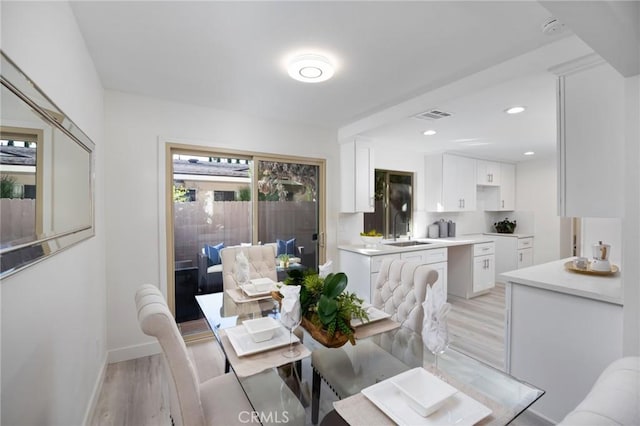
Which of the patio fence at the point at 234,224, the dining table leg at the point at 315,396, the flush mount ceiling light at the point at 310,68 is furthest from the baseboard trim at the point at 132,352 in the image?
the flush mount ceiling light at the point at 310,68

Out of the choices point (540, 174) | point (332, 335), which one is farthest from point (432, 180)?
point (332, 335)

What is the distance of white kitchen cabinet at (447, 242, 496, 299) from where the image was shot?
448 cm

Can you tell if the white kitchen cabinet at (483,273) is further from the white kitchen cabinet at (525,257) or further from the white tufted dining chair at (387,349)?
the white tufted dining chair at (387,349)

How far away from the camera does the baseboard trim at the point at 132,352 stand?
2.63 m

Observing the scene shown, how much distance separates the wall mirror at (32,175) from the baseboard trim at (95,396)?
1166 mm

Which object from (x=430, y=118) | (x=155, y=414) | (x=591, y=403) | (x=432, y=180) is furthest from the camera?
(x=432, y=180)

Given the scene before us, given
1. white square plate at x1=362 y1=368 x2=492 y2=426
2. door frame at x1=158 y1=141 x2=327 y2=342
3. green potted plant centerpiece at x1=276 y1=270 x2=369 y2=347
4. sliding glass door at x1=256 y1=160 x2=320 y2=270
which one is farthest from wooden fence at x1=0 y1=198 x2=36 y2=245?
sliding glass door at x1=256 y1=160 x2=320 y2=270

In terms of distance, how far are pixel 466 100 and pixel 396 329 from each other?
6.86ft

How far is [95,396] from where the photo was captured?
2.04m

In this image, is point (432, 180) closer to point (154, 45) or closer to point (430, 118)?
point (430, 118)

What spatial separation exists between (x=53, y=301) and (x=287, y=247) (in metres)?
2.53

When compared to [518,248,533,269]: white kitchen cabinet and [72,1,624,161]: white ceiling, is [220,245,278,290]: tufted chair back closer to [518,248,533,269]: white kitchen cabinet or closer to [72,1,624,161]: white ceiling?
[72,1,624,161]: white ceiling

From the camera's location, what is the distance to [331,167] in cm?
398

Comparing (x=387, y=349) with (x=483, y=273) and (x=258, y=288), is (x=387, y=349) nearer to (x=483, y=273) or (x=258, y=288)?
(x=258, y=288)
